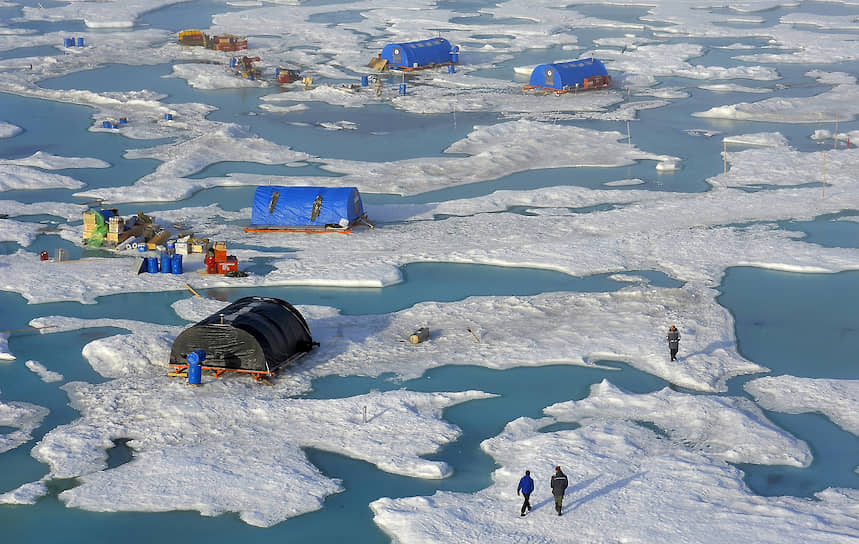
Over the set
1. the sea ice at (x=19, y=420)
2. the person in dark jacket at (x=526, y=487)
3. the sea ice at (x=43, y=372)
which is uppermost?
the person in dark jacket at (x=526, y=487)

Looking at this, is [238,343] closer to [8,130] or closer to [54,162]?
[54,162]

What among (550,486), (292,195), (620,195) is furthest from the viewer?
(620,195)

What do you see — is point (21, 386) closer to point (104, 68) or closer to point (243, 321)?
point (243, 321)

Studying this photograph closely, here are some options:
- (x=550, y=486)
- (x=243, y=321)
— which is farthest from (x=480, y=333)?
(x=550, y=486)

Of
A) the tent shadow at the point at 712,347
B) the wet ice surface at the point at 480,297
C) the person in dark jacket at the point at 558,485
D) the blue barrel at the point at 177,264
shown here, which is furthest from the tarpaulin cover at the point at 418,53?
the person in dark jacket at the point at 558,485

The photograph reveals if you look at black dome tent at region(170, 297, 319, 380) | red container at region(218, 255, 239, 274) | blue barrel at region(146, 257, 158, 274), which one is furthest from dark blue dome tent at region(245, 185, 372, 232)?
black dome tent at region(170, 297, 319, 380)

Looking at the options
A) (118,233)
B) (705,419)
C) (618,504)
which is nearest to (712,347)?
(705,419)

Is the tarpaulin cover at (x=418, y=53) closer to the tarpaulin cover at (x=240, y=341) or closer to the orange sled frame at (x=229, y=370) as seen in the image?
the tarpaulin cover at (x=240, y=341)
